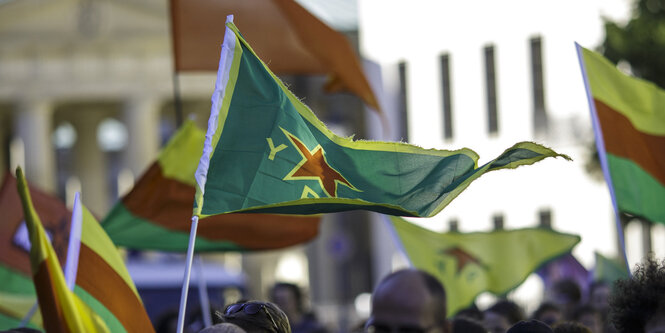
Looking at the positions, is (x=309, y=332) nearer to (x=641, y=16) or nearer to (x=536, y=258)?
(x=536, y=258)

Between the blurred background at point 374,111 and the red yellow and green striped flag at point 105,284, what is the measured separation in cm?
327

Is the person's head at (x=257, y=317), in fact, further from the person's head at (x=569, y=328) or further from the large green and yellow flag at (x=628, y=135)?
the large green and yellow flag at (x=628, y=135)

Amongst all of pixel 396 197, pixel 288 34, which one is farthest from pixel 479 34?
pixel 396 197

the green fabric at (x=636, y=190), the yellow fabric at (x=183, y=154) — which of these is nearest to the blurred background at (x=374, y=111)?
the yellow fabric at (x=183, y=154)

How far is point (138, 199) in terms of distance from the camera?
7.79 metres

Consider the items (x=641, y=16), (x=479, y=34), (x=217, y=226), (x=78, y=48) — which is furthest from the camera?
(x=78, y=48)

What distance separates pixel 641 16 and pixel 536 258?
848cm

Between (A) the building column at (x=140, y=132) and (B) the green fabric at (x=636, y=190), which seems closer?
(B) the green fabric at (x=636, y=190)

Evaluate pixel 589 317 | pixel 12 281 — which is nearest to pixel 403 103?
pixel 589 317

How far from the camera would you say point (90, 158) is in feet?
164

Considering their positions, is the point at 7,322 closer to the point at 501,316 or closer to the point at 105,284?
the point at 105,284

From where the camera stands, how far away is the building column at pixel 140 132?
45.5m

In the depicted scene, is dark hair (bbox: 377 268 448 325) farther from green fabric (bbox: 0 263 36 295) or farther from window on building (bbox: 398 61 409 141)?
window on building (bbox: 398 61 409 141)

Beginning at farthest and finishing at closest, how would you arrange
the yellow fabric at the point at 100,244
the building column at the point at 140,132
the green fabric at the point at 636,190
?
the building column at the point at 140,132 < the green fabric at the point at 636,190 < the yellow fabric at the point at 100,244
